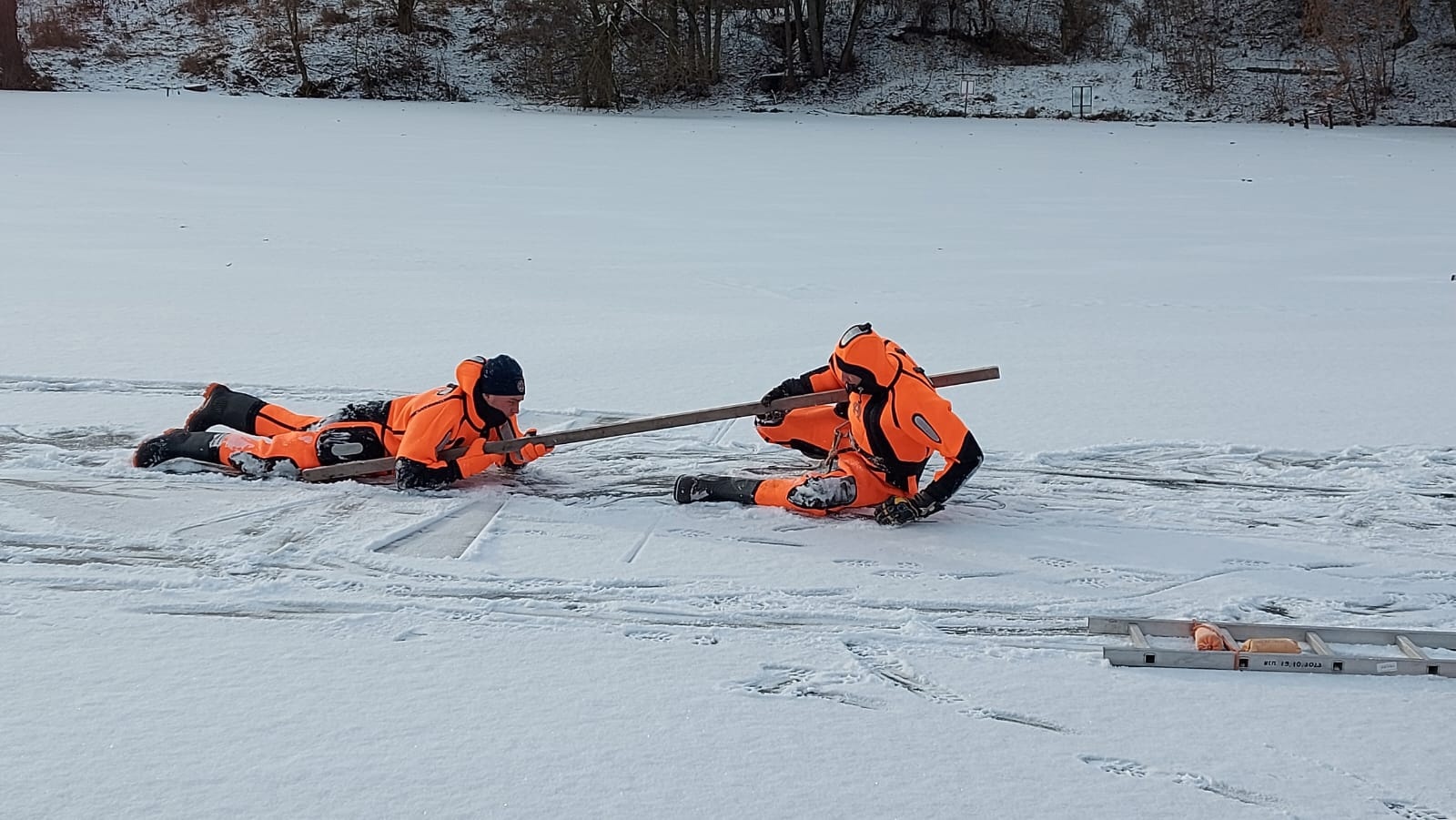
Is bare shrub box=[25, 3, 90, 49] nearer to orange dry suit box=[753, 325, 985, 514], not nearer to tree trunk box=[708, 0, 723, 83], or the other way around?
tree trunk box=[708, 0, 723, 83]

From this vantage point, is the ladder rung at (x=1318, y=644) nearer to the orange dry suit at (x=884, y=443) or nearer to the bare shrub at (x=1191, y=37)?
the orange dry suit at (x=884, y=443)

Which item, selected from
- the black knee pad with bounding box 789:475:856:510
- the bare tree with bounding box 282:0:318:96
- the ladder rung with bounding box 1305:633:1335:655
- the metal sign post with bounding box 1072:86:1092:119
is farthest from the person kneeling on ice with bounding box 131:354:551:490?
the bare tree with bounding box 282:0:318:96

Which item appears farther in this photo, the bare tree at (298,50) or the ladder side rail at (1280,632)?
the bare tree at (298,50)

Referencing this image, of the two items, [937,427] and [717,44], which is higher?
[717,44]

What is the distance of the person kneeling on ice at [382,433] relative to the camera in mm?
4910

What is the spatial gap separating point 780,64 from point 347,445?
2675 centimetres

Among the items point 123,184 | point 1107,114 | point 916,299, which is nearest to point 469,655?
point 916,299

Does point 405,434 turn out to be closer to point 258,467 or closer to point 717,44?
point 258,467

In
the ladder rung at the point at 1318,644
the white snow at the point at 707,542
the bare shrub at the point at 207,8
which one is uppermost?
the bare shrub at the point at 207,8

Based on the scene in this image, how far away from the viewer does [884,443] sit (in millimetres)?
4719

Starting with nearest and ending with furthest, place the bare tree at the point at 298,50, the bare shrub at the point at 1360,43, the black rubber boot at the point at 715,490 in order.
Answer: the black rubber boot at the point at 715,490, the bare shrub at the point at 1360,43, the bare tree at the point at 298,50

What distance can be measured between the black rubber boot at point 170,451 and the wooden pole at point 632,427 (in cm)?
44

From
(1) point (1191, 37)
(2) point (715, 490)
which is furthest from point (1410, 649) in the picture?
(1) point (1191, 37)

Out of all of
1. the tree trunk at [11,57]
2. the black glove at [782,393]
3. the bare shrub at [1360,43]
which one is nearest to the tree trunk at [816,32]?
the bare shrub at [1360,43]
